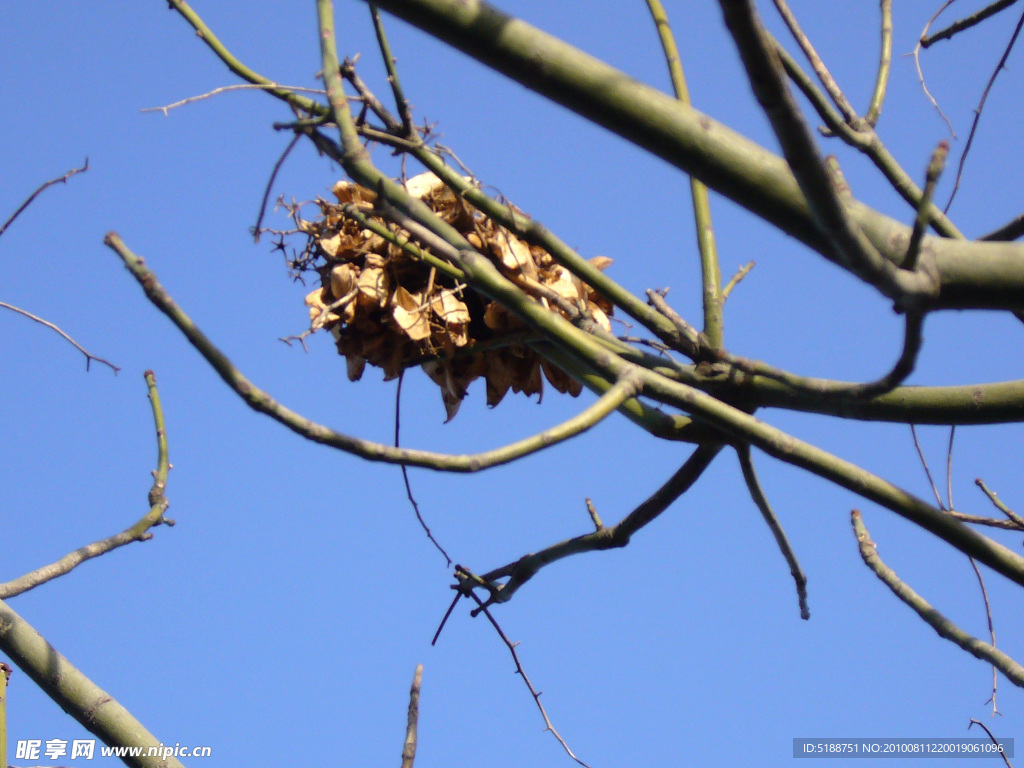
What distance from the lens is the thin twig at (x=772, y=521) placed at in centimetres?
148

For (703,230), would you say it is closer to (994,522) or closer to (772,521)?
(772,521)

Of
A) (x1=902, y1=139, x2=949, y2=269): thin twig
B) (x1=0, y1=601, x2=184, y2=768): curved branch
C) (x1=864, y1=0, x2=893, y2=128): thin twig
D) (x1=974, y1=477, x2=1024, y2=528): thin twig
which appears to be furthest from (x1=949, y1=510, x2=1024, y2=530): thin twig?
(x1=0, y1=601, x2=184, y2=768): curved branch

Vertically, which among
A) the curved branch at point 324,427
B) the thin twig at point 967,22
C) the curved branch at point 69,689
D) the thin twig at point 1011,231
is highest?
the thin twig at point 967,22

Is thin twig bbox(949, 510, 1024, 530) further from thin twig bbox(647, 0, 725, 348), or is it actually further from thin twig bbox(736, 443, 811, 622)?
thin twig bbox(647, 0, 725, 348)

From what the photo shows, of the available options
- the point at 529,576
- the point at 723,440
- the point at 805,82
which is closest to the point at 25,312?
the point at 529,576

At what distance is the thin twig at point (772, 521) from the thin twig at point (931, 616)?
217 mm

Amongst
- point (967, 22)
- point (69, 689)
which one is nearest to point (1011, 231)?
point (967, 22)

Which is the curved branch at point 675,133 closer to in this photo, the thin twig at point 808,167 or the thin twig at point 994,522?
the thin twig at point 808,167

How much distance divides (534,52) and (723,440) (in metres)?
0.74

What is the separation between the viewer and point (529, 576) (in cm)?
183

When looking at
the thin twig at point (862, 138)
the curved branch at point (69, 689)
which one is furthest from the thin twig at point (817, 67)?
the curved branch at point (69, 689)

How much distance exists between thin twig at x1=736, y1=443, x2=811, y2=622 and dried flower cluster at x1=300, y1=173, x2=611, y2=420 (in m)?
0.35

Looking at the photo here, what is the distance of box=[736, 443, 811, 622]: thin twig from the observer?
58.2 inches

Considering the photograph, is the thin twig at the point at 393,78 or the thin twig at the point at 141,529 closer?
the thin twig at the point at 393,78
